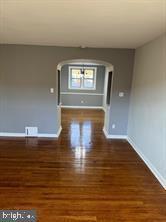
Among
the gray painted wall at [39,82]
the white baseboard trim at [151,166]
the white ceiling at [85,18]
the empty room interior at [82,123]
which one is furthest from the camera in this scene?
the gray painted wall at [39,82]

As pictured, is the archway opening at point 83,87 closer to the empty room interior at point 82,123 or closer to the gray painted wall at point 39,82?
the empty room interior at point 82,123

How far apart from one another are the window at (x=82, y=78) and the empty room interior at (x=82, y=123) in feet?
11.8

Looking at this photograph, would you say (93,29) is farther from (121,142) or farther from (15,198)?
→ (121,142)

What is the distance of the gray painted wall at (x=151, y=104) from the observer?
317 centimetres

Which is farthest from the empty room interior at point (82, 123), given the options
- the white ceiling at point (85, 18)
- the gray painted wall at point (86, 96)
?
the gray painted wall at point (86, 96)

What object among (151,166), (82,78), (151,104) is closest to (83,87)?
(82,78)

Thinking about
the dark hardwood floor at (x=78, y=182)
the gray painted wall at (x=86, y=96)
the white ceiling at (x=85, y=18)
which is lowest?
the dark hardwood floor at (x=78, y=182)

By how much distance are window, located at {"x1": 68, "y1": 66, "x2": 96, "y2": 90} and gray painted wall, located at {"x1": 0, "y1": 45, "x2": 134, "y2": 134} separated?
16.3 ft

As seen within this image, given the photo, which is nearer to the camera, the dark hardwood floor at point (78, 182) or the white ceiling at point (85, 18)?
the white ceiling at point (85, 18)

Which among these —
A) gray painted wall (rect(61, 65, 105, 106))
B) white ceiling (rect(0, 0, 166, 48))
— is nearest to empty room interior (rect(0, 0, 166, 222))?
white ceiling (rect(0, 0, 166, 48))

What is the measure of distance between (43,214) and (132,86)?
12.7ft

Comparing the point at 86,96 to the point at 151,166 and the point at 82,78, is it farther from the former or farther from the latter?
the point at 151,166

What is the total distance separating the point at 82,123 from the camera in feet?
23.1

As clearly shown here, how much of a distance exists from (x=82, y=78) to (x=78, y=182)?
7.57 metres
